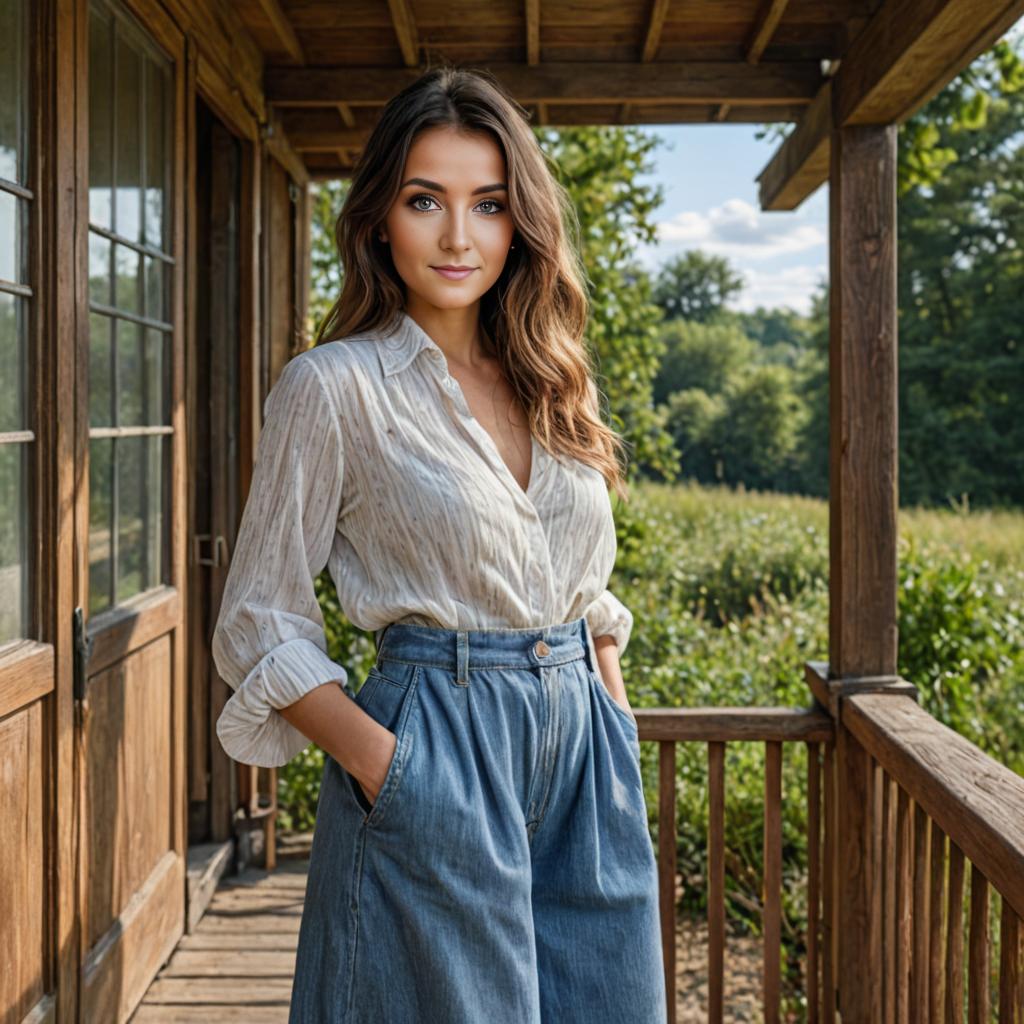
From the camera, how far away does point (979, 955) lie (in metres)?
1.88

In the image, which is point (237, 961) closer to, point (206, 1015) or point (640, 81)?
point (206, 1015)

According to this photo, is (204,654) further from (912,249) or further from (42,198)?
(912,249)

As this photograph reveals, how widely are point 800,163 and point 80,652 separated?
2435mm

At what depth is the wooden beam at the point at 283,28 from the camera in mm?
2904

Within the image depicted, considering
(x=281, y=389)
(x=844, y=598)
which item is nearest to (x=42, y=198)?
(x=281, y=389)

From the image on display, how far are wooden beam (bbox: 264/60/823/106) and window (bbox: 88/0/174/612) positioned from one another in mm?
665

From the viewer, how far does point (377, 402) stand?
161 cm

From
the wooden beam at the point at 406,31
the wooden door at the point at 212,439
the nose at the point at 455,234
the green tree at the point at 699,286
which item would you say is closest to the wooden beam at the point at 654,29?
the wooden beam at the point at 406,31

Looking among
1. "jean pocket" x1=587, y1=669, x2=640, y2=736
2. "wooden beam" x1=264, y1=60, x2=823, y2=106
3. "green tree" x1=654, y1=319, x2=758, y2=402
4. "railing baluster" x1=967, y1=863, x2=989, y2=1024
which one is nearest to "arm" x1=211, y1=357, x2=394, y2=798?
"jean pocket" x1=587, y1=669, x2=640, y2=736

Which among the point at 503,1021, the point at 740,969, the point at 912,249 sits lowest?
the point at 740,969

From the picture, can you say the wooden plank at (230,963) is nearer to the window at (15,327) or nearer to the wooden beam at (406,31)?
the window at (15,327)

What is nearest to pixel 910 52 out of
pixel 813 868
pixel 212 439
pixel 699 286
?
pixel 813 868

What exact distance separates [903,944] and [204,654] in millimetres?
2210

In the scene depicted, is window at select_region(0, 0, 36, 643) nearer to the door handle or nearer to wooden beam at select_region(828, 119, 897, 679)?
the door handle
